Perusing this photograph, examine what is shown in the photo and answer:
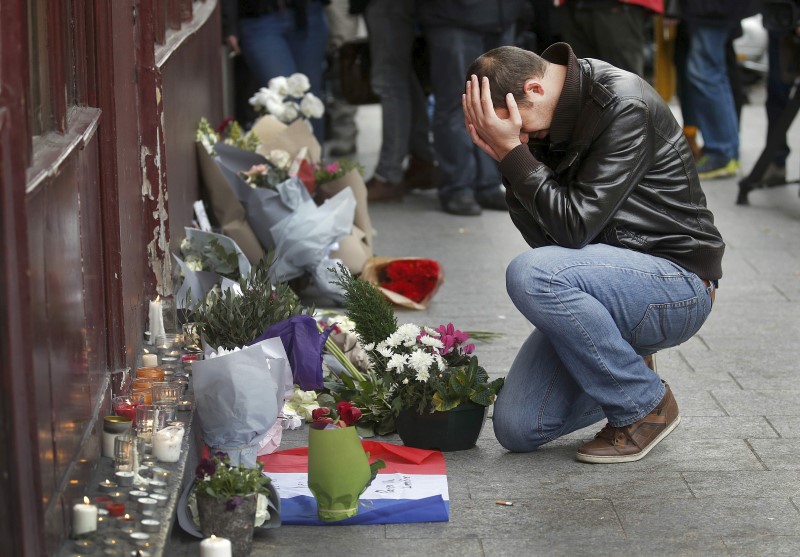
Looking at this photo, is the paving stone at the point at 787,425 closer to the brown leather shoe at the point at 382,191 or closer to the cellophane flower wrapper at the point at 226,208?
the cellophane flower wrapper at the point at 226,208

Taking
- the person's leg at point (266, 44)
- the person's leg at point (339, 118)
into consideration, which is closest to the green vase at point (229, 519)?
the person's leg at point (266, 44)

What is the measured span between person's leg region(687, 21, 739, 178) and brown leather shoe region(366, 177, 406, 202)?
93.0 inches

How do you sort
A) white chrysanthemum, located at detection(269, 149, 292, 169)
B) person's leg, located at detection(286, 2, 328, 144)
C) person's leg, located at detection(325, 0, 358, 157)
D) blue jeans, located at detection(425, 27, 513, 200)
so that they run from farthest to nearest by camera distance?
person's leg, located at detection(325, 0, 358, 157)
person's leg, located at detection(286, 2, 328, 144)
blue jeans, located at detection(425, 27, 513, 200)
white chrysanthemum, located at detection(269, 149, 292, 169)

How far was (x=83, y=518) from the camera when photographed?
2803 millimetres

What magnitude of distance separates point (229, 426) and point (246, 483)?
16.2 inches

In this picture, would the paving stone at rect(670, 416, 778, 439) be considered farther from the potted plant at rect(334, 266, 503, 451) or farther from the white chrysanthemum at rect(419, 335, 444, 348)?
the white chrysanthemum at rect(419, 335, 444, 348)

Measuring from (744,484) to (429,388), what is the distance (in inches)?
39.0

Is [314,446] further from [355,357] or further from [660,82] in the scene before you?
[660,82]

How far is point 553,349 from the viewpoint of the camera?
4.07 metres

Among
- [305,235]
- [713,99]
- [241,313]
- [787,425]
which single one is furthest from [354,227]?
[713,99]

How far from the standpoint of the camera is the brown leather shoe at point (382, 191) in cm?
877

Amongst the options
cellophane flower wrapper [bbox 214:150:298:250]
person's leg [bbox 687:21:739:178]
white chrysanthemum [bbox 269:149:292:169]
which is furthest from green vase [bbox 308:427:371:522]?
person's leg [bbox 687:21:739:178]

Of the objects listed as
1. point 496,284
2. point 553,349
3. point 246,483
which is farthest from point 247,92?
point 246,483

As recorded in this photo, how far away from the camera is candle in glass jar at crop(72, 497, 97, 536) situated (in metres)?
2.80
